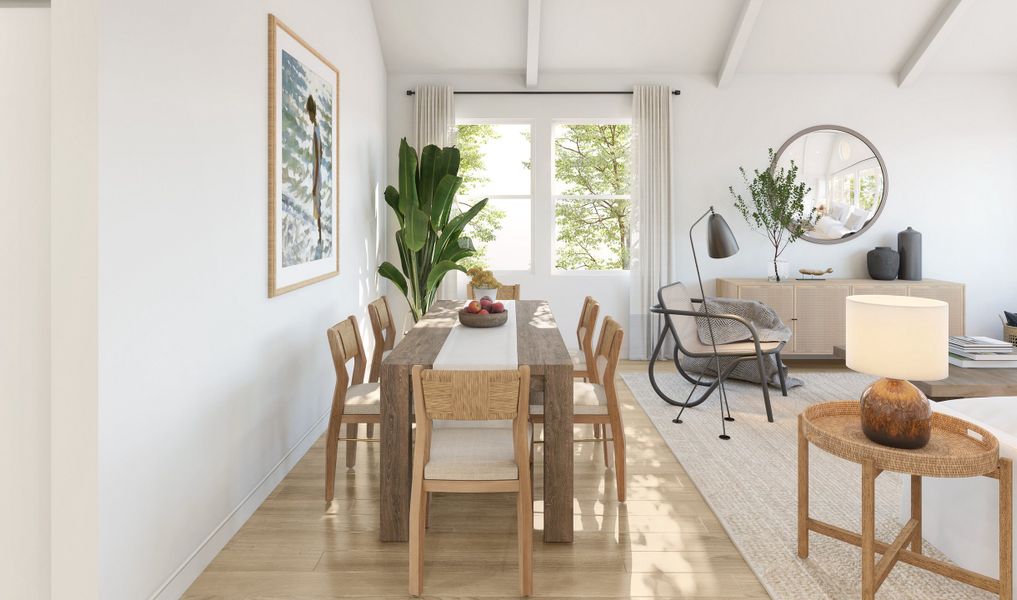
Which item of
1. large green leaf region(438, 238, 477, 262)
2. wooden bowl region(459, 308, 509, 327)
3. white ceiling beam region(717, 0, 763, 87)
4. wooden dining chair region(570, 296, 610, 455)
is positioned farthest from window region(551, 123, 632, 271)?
wooden bowl region(459, 308, 509, 327)

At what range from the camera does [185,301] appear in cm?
232

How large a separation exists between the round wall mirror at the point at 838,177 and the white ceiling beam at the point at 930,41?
Result: 0.64m

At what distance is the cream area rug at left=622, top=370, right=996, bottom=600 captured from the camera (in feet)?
7.51

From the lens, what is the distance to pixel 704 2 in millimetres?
5492

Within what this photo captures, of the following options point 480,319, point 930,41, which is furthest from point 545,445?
point 930,41

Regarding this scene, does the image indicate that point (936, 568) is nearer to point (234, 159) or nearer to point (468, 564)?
point (468, 564)

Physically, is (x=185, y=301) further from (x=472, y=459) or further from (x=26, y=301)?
(x=472, y=459)

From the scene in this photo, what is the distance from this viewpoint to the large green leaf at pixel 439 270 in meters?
5.45

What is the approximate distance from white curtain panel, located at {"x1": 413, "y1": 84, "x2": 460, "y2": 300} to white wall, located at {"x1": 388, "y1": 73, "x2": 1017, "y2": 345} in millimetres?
147

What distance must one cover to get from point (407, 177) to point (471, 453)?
339 cm

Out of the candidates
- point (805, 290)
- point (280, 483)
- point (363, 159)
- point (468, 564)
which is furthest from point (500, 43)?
point (468, 564)

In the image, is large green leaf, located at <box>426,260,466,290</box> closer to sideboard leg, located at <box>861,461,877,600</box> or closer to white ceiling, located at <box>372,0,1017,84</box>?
white ceiling, located at <box>372,0,1017,84</box>

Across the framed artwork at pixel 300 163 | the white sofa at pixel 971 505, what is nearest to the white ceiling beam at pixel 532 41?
the framed artwork at pixel 300 163

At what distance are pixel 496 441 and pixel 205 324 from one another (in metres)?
1.15
